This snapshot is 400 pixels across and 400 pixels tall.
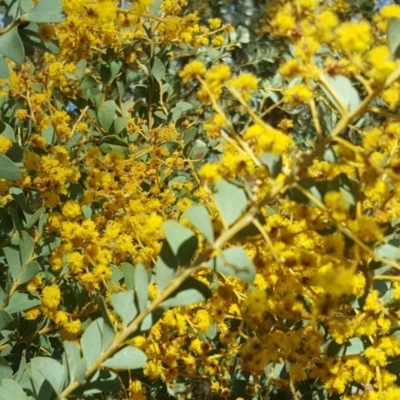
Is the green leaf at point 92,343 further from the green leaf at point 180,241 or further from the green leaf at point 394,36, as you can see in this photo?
the green leaf at point 394,36

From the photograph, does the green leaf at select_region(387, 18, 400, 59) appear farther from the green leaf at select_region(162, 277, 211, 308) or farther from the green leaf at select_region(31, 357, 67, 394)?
the green leaf at select_region(31, 357, 67, 394)

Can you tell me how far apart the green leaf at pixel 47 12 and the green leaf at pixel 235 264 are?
63 centimetres

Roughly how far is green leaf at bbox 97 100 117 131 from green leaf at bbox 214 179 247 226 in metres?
1.09

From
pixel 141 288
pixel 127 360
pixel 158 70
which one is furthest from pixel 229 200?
pixel 158 70

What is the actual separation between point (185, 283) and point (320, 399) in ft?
2.74

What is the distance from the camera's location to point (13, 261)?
1604 millimetres

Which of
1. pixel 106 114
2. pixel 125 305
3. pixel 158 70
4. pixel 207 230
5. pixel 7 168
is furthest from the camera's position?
pixel 158 70

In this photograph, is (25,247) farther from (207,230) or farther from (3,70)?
(207,230)

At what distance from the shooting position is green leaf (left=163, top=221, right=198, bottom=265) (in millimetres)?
985

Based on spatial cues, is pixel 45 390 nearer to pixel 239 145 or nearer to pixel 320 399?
pixel 239 145

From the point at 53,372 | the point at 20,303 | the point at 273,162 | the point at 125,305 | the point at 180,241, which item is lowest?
the point at 20,303

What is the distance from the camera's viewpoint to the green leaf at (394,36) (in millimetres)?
961

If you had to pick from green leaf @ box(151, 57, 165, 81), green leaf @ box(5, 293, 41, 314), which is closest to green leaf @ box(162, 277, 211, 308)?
green leaf @ box(5, 293, 41, 314)

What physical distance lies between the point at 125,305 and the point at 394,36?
58 cm
